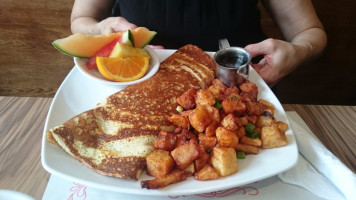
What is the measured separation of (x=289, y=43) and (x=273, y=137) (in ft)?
2.24

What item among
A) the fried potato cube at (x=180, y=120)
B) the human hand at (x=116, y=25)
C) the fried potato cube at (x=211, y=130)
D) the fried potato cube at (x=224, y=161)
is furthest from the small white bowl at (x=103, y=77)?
the fried potato cube at (x=224, y=161)

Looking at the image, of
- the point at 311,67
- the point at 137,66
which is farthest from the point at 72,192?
the point at 311,67

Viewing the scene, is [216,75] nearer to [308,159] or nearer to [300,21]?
[308,159]

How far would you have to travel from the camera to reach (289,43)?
1533 millimetres

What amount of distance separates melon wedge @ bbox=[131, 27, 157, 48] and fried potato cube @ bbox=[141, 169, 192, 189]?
0.69 meters

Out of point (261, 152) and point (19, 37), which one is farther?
point (19, 37)

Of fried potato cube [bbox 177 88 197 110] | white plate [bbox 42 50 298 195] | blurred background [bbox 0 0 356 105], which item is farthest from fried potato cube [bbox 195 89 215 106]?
blurred background [bbox 0 0 356 105]

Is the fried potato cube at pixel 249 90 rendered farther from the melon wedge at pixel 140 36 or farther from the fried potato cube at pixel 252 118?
the melon wedge at pixel 140 36

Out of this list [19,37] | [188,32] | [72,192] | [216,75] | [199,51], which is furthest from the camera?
[19,37]

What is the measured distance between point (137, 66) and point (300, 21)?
93 centimetres

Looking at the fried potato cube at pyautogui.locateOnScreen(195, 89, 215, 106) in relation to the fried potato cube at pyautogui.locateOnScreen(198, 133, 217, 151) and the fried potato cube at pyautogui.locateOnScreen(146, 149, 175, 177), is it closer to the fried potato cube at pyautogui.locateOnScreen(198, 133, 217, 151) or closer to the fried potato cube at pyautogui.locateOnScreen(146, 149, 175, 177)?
the fried potato cube at pyautogui.locateOnScreen(198, 133, 217, 151)

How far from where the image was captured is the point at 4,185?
1.01 meters

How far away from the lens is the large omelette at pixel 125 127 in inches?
38.3

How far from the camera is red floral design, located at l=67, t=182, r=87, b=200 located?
0.97 metres
